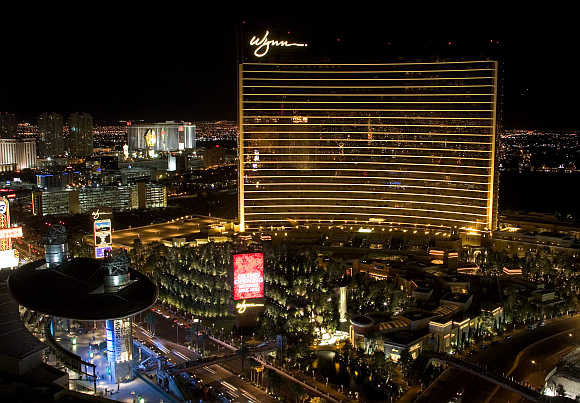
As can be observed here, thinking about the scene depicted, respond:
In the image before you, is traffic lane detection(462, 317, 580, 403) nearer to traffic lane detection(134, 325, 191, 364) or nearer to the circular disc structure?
traffic lane detection(134, 325, 191, 364)

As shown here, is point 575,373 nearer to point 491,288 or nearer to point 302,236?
point 491,288

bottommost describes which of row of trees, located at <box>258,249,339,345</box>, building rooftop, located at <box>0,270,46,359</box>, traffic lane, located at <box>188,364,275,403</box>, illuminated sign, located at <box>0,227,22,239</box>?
traffic lane, located at <box>188,364,275,403</box>

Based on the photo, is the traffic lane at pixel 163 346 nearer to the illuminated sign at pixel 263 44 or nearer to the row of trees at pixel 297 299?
the row of trees at pixel 297 299

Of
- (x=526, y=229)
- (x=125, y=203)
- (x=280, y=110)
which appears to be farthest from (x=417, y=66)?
(x=125, y=203)

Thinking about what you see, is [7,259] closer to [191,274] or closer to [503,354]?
[191,274]

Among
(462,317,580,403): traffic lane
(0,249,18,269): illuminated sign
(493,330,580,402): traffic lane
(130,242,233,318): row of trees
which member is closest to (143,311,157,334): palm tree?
(130,242,233,318): row of trees
